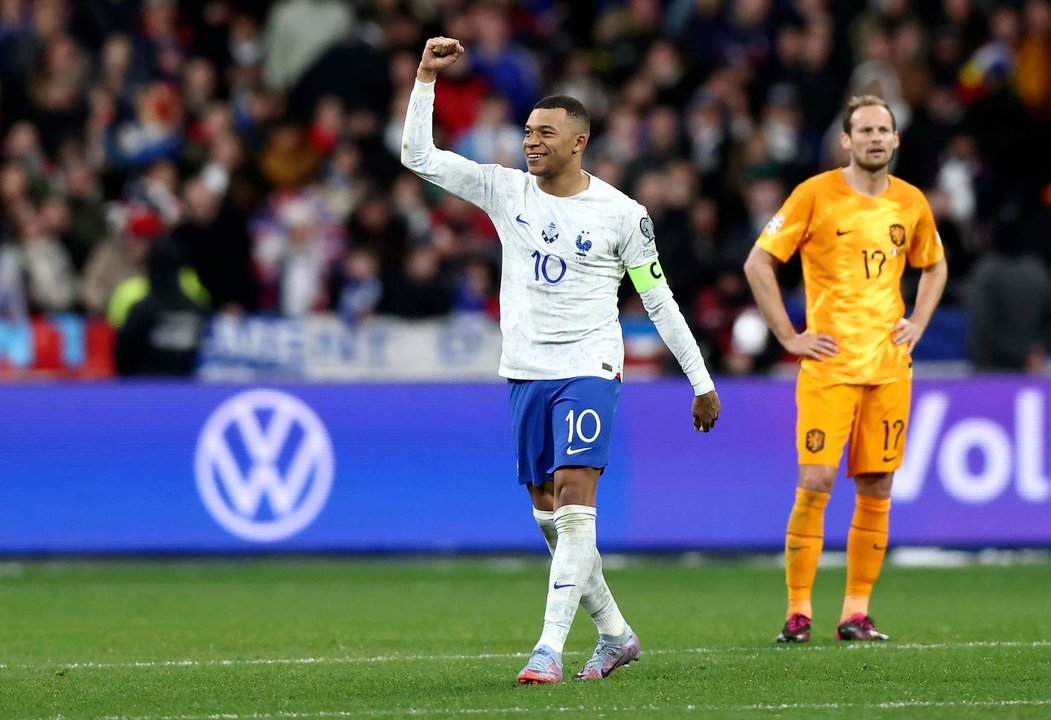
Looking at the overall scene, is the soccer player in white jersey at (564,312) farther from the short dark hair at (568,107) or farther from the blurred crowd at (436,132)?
the blurred crowd at (436,132)

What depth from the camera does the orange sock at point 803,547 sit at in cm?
927

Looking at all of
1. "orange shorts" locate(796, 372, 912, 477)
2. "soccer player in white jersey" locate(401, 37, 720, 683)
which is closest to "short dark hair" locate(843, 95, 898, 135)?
"orange shorts" locate(796, 372, 912, 477)

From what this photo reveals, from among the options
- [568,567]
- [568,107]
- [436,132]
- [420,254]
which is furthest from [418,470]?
[568,107]

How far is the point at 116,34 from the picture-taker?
20.0 meters

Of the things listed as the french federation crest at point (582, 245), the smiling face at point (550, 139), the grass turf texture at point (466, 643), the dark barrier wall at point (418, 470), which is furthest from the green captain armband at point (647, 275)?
the dark barrier wall at point (418, 470)

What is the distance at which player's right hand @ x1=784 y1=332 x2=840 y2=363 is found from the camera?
930 centimetres

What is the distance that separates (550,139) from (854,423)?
245 centimetres

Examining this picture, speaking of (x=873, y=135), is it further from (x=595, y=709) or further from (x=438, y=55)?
(x=595, y=709)

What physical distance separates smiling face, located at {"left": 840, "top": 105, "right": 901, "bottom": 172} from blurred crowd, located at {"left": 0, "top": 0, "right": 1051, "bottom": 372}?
615 centimetres

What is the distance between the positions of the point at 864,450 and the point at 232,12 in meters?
12.9

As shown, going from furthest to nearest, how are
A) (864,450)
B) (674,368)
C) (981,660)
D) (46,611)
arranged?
(674,368) → (46,611) → (864,450) → (981,660)

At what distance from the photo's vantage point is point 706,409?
7.91m

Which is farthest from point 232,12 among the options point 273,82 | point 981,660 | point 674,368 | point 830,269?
point 981,660

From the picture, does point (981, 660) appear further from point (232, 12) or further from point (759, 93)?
point (232, 12)
